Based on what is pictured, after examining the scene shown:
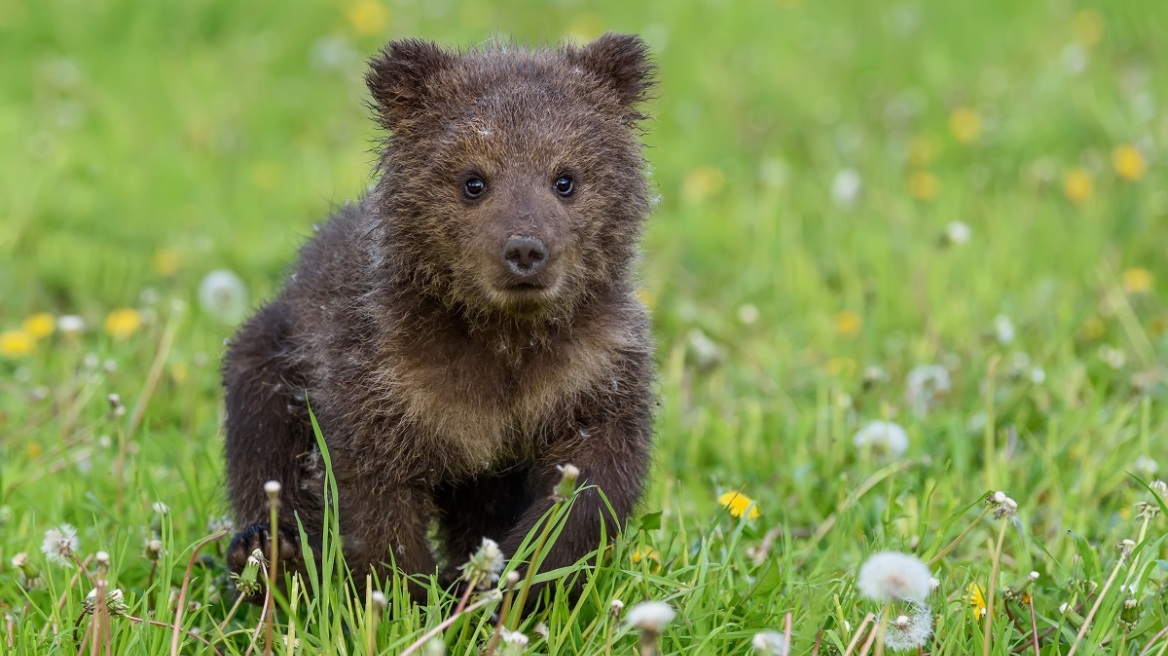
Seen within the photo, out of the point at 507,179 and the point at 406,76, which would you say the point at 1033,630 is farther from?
the point at 406,76

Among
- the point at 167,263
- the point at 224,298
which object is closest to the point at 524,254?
the point at 224,298

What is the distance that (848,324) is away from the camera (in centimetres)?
690

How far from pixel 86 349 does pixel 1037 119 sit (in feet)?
17.7

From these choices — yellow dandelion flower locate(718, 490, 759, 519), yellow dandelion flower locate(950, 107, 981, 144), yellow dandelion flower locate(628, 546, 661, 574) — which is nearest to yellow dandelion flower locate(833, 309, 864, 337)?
yellow dandelion flower locate(950, 107, 981, 144)

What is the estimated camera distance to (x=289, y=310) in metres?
4.59

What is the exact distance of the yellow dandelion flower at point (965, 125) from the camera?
862cm

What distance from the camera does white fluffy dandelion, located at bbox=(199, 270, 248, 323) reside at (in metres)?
6.45

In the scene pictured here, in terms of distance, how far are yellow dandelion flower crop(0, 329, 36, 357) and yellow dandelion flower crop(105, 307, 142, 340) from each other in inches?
13.7

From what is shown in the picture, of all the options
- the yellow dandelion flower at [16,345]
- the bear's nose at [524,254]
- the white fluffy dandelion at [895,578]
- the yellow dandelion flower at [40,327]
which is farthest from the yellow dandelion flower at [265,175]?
the white fluffy dandelion at [895,578]

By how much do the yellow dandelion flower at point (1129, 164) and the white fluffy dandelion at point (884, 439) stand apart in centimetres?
334

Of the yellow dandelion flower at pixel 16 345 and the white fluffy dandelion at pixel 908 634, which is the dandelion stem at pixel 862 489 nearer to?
the white fluffy dandelion at pixel 908 634

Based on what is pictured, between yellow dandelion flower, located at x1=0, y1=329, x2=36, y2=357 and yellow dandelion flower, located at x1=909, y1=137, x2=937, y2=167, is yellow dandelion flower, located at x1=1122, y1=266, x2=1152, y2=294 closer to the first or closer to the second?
yellow dandelion flower, located at x1=909, y1=137, x2=937, y2=167

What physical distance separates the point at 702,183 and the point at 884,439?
3352 mm

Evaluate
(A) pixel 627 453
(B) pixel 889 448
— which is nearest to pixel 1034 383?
(B) pixel 889 448
